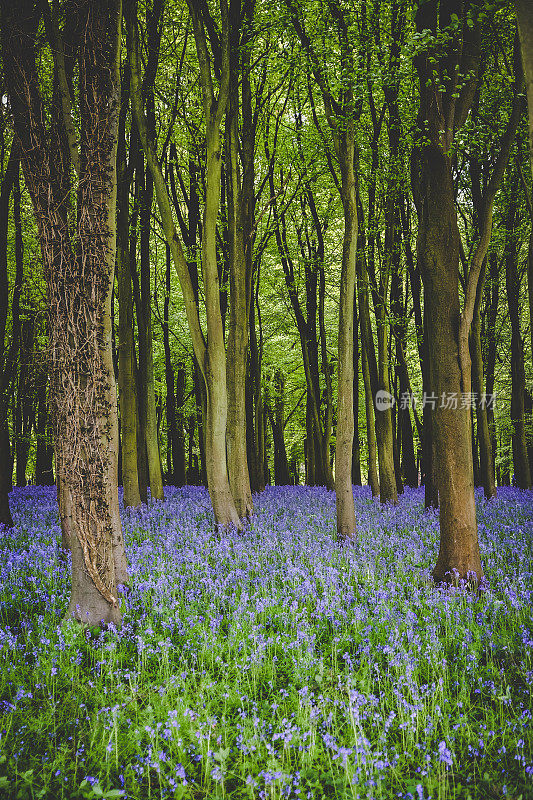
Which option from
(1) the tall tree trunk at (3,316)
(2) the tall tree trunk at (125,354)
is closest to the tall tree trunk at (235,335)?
(2) the tall tree trunk at (125,354)

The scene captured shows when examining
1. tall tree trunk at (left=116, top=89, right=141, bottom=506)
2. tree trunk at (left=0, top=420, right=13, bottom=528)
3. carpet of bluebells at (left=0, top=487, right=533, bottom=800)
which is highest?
tall tree trunk at (left=116, top=89, right=141, bottom=506)

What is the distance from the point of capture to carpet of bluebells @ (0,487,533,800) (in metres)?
2.79

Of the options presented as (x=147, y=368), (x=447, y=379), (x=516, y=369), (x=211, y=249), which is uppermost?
(x=211, y=249)

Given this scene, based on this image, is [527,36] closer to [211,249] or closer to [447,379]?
[447,379]

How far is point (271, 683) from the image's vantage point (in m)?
3.77

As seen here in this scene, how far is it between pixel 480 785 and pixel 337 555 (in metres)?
4.44

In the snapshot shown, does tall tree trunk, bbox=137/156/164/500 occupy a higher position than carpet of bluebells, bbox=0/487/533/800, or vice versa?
tall tree trunk, bbox=137/156/164/500

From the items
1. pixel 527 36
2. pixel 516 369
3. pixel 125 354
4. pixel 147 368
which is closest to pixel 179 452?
pixel 147 368

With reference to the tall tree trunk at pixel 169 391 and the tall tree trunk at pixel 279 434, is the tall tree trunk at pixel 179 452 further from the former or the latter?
the tall tree trunk at pixel 279 434

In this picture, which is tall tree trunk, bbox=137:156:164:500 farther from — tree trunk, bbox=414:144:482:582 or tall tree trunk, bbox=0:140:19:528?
tree trunk, bbox=414:144:482:582

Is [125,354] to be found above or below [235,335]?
below

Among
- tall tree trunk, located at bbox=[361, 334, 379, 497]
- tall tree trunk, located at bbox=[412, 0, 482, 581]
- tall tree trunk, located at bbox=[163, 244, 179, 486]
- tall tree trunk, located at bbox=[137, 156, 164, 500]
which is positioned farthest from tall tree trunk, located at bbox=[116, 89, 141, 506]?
tall tree trunk, located at bbox=[412, 0, 482, 581]

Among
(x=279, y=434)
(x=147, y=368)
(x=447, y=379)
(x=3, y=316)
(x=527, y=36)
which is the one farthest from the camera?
→ (x=279, y=434)

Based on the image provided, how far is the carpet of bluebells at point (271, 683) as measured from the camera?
2.79m
